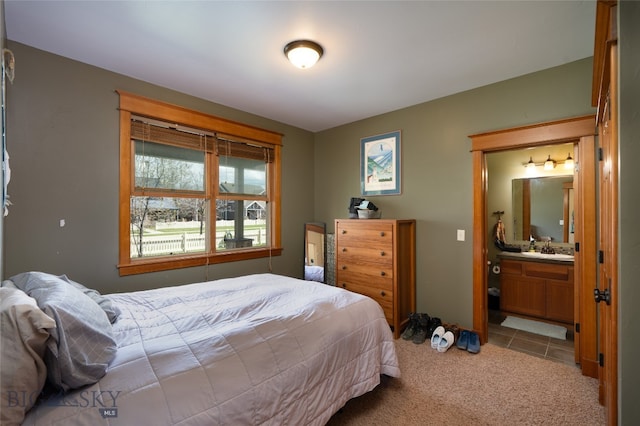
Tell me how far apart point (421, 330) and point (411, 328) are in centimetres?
11

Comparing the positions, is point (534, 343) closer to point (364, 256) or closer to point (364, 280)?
point (364, 280)

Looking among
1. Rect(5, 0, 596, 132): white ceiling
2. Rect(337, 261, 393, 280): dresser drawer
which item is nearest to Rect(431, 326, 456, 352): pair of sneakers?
Rect(337, 261, 393, 280): dresser drawer

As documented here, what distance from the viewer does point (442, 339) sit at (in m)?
2.80

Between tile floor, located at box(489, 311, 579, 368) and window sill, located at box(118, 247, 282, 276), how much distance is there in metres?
2.86

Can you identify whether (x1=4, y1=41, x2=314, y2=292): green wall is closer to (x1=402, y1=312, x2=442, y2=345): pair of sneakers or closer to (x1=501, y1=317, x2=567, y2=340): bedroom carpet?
(x1=402, y1=312, x2=442, y2=345): pair of sneakers

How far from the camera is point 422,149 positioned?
3332mm

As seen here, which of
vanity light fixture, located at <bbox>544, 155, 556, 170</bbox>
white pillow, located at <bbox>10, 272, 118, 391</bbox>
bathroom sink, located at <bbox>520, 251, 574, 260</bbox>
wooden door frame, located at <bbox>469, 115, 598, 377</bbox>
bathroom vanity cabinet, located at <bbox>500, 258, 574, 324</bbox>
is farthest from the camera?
vanity light fixture, located at <bbox>544, 155, 556, 170</bbox>

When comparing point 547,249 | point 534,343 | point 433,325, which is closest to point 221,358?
point 433,325

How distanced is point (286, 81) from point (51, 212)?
7.67ft

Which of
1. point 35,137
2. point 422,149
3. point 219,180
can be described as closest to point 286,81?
point 219,180

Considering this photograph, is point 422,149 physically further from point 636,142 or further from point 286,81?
point 636,142

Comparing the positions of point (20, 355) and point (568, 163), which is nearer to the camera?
point (20, 355)

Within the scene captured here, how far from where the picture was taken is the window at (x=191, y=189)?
277cm

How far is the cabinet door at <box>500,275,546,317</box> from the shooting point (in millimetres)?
3469
